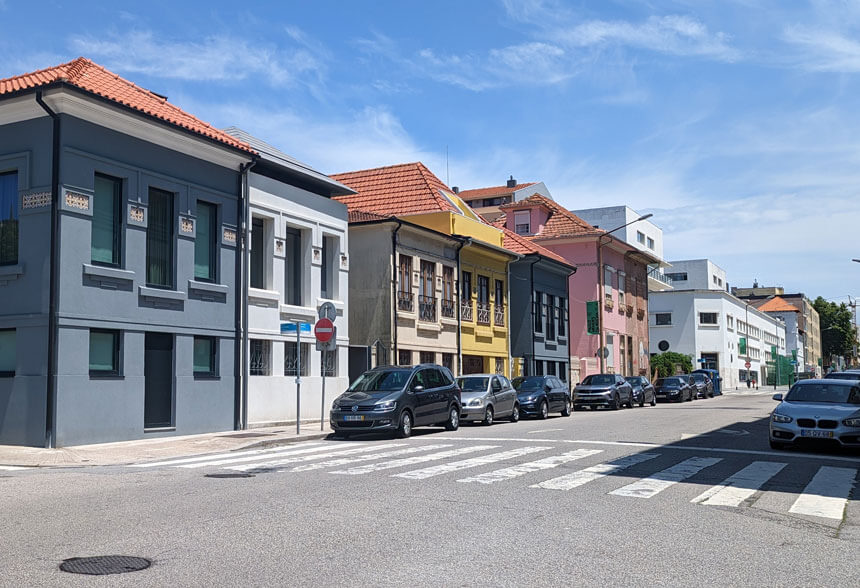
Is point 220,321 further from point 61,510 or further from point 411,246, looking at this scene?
point 61,510

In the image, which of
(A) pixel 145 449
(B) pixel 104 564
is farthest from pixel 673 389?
(B) pixel 104 564

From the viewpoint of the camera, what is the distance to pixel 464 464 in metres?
13.4

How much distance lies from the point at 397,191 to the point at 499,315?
7.25m

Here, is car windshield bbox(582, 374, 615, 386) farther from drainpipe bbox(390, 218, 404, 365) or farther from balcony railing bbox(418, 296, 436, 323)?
drainpipe bbox(390, 218, 404, 365)

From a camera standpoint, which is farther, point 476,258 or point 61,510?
point 476,258

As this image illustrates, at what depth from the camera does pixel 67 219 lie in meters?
17.3

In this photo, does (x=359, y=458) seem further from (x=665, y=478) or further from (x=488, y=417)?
(x=488, y=417)

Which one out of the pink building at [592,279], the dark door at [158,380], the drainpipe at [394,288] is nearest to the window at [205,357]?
the dark door at [158,380]

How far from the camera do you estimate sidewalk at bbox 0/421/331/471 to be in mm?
14844

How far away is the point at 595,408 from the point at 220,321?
21331 millimetres

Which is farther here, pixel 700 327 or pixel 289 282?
pixel 700 327

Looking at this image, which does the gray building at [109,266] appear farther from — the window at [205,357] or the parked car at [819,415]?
the parked car at [819,415]

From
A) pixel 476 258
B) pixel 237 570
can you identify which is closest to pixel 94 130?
pixel 237 570

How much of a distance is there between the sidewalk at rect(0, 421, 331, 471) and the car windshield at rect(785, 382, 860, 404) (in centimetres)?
1026
